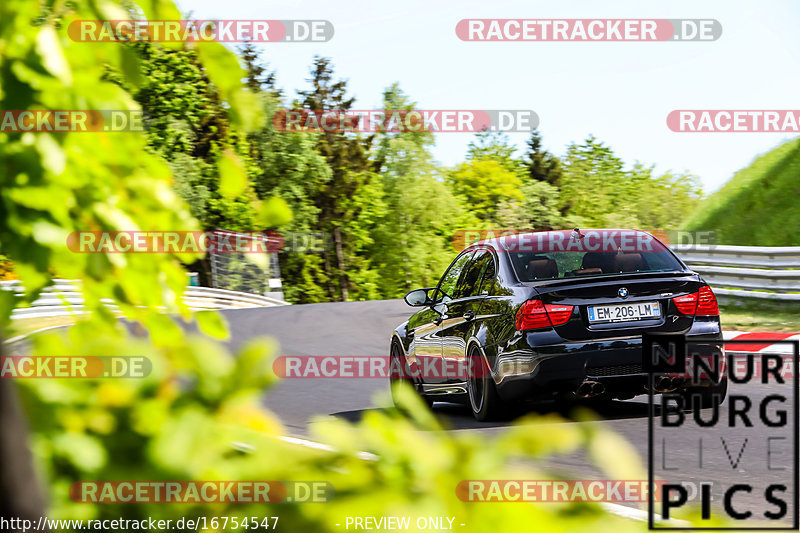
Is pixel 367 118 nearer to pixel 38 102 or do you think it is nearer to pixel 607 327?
pixel 607 327

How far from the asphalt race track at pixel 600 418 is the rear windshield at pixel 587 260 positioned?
127cm

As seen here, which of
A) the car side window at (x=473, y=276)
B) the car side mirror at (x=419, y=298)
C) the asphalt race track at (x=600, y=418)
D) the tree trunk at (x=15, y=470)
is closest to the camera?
the tree trunk at (x=15, y=470)

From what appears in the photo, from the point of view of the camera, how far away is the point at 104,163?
75.9 inches

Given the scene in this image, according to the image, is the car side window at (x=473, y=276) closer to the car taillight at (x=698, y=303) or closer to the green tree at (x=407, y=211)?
the car taillight at (x=698, y=303)

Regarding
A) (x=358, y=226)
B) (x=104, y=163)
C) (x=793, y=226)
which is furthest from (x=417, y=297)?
(x=358, y=226)

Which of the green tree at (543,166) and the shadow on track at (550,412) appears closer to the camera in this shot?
the shadow on track at (550,412)

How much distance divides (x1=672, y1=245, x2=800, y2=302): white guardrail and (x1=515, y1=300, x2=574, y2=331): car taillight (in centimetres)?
1155

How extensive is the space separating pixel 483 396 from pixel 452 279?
69.6 inches

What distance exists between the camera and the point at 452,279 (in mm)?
9883

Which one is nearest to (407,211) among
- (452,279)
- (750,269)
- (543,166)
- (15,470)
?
(543,166)

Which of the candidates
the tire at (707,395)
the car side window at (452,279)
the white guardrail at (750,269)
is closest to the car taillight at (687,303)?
the tire at (707,395)

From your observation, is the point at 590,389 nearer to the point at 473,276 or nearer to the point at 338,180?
the point at 473,276

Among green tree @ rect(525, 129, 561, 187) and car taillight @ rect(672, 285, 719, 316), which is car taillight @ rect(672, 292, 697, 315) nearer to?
car taillight @ rect(672, 285, 719, 316)

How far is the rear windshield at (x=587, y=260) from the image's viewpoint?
8.23m
